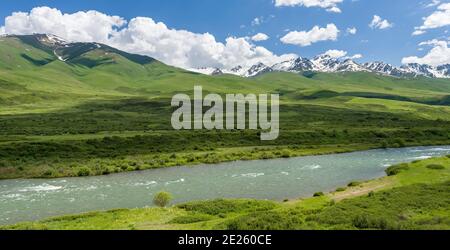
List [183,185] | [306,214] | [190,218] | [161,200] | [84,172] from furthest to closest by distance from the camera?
[84,172], [183,185], [161,200], [190,218], [306,214]

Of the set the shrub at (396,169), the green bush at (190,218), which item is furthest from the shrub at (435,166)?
the green bush at (190,218)

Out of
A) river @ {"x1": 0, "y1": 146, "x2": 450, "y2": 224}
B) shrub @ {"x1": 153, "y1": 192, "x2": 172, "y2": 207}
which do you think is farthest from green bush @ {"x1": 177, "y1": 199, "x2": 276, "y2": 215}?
river @ {"x1": 0, "y1": 146, "x2": 450, "y2": 224}

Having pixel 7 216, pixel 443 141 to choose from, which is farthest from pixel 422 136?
pixel 7 216

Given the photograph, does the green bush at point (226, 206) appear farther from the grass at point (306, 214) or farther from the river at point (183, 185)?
the river at point (183, 185)

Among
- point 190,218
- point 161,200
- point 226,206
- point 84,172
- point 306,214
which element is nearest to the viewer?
point 306,214

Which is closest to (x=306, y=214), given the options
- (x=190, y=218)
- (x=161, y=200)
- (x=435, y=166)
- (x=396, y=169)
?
(x=190, y=218)

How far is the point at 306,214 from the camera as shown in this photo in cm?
4769

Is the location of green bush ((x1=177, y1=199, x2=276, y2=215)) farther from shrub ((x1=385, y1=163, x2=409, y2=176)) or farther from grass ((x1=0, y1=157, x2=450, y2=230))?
shrub ((x1=385, y1=163, x2=409, y2=176))

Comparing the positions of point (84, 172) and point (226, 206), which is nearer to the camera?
point (226, 206)

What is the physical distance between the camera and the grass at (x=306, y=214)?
40.5 meters

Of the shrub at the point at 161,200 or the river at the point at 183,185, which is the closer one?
the shrub at the point at 161,200

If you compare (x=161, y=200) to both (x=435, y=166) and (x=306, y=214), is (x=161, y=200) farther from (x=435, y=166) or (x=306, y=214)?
(x=435, y=166)

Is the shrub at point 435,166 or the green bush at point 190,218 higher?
the shrub at point 435,166

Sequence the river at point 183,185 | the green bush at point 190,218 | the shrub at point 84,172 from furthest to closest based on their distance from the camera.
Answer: the shrub at point 84,172, the river at point 183,185, the green bush at point 190,218
